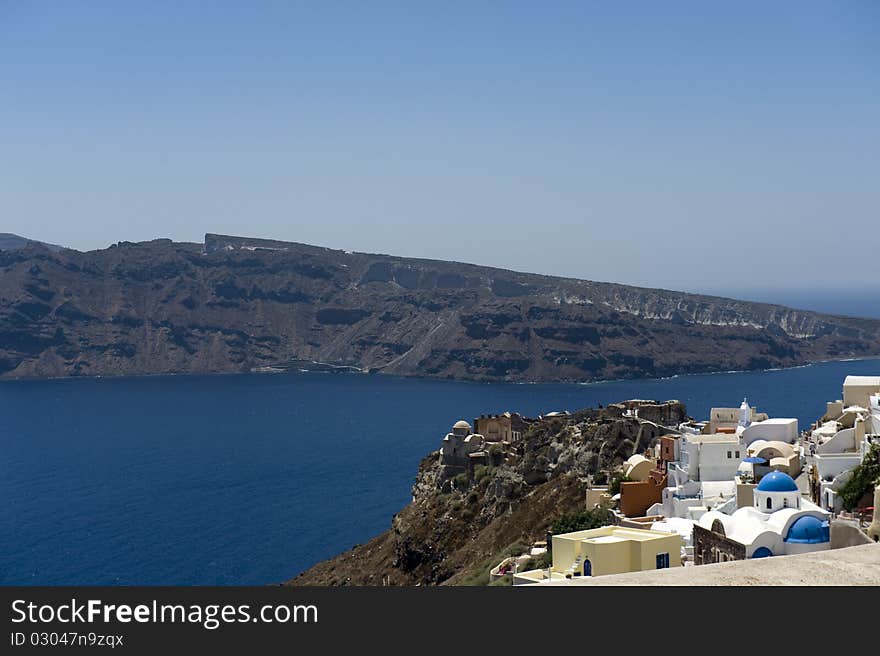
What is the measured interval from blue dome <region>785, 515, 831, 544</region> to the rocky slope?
12.9m

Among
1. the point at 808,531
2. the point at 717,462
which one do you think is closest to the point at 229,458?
the point at 717,462

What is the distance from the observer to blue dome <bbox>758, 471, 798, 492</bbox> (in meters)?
24.8

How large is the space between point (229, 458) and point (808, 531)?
266 feet

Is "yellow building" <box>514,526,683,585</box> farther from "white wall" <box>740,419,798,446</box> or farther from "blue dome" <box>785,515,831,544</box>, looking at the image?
"white wall" <box>740,419,798,446</box>

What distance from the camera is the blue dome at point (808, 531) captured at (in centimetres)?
2192

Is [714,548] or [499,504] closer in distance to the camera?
[714,548]

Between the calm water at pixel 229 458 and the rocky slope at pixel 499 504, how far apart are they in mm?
10366

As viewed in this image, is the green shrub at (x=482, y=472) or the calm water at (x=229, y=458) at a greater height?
the green shrub at (x=482, y=472)

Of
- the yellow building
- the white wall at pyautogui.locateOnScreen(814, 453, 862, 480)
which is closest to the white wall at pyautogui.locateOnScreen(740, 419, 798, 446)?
the white wall at pyautogui.locateOnScreen(814, 453, 862, 480)

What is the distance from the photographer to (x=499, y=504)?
42031 mm

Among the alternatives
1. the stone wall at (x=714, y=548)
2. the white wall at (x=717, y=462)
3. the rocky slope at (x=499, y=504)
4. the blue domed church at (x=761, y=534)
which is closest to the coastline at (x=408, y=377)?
the rocky slope at (x=499, y=504)

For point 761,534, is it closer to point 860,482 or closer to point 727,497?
point 860,482

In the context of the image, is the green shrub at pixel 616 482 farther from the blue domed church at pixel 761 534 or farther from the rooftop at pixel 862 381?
the blue domed church at pixel 761 534

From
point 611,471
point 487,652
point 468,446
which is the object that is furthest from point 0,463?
point 487,652
